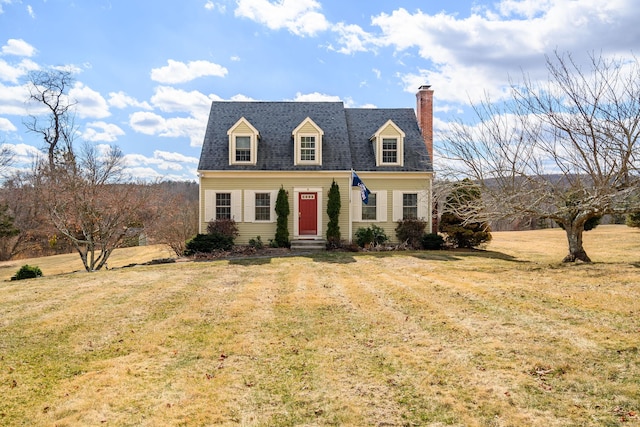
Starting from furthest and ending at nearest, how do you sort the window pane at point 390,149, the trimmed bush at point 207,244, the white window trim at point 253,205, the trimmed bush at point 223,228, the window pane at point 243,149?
the window pane at point 390,149, the window pane at point 243,149, the white window trim at point 253,205, the trimmed bush at point 223,228, the trimmed bush at point 207,244


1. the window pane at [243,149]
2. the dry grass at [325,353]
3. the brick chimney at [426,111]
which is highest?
the brick chimney at [426,111]

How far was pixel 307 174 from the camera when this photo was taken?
20.3 m

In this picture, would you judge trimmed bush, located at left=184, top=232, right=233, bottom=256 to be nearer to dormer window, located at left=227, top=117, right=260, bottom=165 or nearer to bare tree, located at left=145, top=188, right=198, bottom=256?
bare tree, located at left=145, top=188, right=198, bottom=256

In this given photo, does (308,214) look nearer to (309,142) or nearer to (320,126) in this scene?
(309,142)

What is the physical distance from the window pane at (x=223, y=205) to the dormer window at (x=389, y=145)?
7.04 m

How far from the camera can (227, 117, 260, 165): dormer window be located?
66.6ft

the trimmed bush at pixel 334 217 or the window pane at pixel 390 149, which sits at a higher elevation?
the window pane at pixel 390 149

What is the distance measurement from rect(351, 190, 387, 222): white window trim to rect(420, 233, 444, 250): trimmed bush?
201 cm

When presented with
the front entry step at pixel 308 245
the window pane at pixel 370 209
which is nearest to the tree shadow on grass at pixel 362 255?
the front entry step at pixel 308 245

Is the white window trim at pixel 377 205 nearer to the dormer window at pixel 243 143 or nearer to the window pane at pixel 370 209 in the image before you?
the window pane at pixel 370 209

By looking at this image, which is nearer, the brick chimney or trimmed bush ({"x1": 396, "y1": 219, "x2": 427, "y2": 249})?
trimmed bush ({"x1": 396, "y1": 219, "x2": 427, "y2": 249})

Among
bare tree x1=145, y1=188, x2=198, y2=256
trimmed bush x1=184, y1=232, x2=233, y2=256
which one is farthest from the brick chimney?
bare tree x1=145, y1=188, x2=198, y2=256

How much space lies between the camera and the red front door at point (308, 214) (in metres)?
20.4

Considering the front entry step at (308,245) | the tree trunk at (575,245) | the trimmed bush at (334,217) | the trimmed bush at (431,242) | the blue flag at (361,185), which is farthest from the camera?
the trimmed bush at (431,242)
